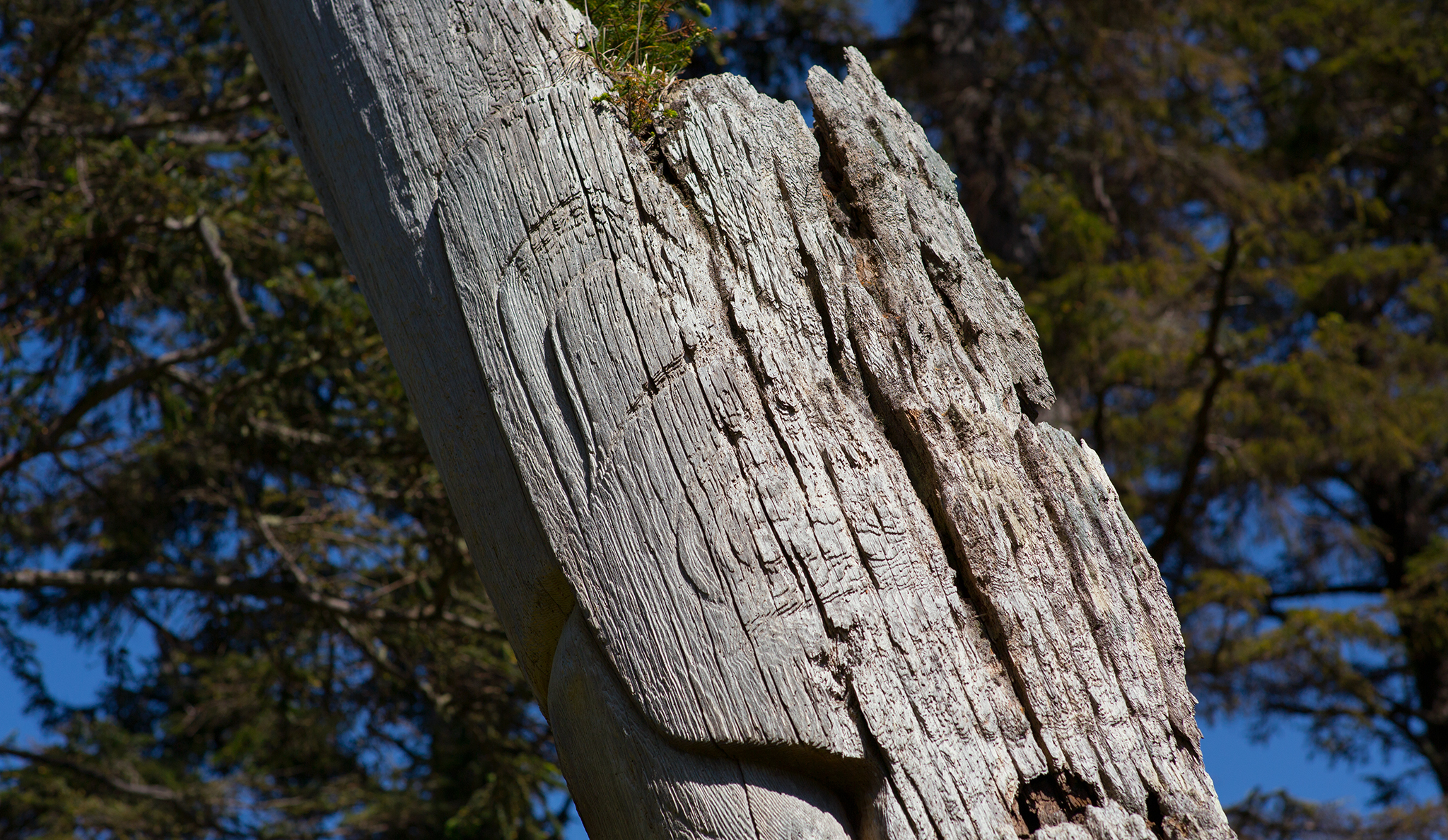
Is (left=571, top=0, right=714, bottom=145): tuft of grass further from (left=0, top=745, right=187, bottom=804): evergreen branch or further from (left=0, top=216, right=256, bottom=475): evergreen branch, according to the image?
(left=0, top=745, right=187, bottom=804): evergreen branch

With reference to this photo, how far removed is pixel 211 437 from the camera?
7129 mm

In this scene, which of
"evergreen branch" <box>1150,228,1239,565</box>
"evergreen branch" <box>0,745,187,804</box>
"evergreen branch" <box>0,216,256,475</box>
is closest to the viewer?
"evergreen branch" <box>1150,228,1239,565</box>

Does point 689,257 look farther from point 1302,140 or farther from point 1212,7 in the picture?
point 1302,140

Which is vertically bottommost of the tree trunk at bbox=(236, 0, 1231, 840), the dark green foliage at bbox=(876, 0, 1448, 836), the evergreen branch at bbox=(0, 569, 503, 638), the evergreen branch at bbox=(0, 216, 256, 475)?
the tree trunk at bbox=(236, 0, 1231, 840)

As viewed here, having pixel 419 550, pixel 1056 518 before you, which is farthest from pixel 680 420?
pixel 419 550

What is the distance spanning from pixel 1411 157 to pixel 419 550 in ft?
40.7

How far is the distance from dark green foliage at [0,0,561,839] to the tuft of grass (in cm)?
419

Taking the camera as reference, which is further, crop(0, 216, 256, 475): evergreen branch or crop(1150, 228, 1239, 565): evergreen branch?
crop(0, 216, 256, 475): evergreen branch

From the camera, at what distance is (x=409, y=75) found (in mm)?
1810

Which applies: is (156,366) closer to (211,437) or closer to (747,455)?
(211,437)

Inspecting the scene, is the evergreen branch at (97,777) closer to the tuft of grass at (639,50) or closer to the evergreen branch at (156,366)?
the evergreen branch at (156,366)

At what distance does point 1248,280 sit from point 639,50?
31.5 feet

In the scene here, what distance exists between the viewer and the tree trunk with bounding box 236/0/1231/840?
4.91 ft

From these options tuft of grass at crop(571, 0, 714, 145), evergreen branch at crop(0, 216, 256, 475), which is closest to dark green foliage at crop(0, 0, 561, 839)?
evergreen branch at crop(0, 216, 256, 475)
